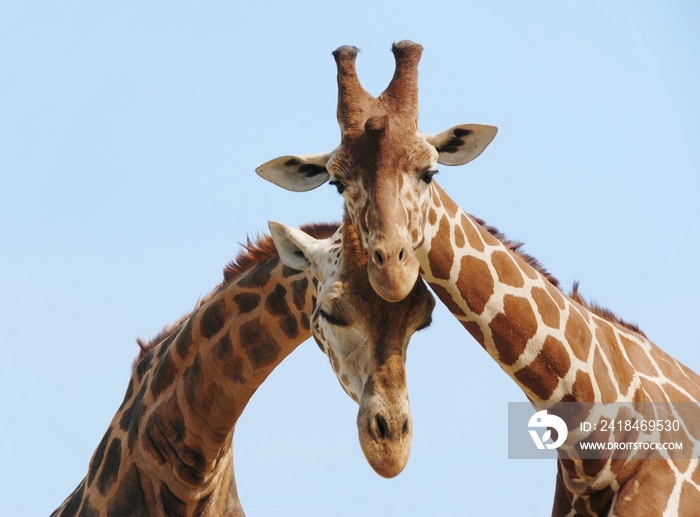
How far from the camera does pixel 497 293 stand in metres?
9.75

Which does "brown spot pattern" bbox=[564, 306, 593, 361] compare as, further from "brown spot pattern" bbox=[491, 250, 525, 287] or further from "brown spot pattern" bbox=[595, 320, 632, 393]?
"brown spot pattern" bbox=[491, 250, 525, 287]

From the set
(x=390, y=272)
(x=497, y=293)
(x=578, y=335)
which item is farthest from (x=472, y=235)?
(x=390, y=272)

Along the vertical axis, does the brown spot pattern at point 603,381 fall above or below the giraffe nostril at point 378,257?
below

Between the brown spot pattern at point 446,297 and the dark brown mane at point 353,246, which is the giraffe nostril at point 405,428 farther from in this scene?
the brown spot pattern at point 446,297

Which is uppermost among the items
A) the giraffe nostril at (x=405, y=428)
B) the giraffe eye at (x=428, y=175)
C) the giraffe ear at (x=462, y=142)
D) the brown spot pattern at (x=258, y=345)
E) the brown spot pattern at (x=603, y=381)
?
the giraffe ear at (x=462, y=142)

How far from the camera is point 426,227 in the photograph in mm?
9508

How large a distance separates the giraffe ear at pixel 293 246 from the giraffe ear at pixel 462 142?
0.97 meters

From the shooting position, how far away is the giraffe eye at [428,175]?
9102 mm

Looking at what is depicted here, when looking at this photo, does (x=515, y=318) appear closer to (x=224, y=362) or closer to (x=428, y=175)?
(x=428, y=175)

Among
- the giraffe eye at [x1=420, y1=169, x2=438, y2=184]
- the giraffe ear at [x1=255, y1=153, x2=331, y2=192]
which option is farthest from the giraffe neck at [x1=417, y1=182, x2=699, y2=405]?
the giraffe ear at [x1=255, y1=153, x2=331, y2=192]

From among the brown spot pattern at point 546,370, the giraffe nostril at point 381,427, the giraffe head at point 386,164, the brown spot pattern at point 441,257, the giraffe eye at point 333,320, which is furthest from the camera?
the brown spot pattern at point 546,370

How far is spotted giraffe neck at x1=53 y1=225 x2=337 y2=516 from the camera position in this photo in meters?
9.67

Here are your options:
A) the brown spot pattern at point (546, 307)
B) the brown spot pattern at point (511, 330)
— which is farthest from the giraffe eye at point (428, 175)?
the brown spot pattern at point (546, 307)

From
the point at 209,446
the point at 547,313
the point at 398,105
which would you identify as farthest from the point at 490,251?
the point at 209,446
